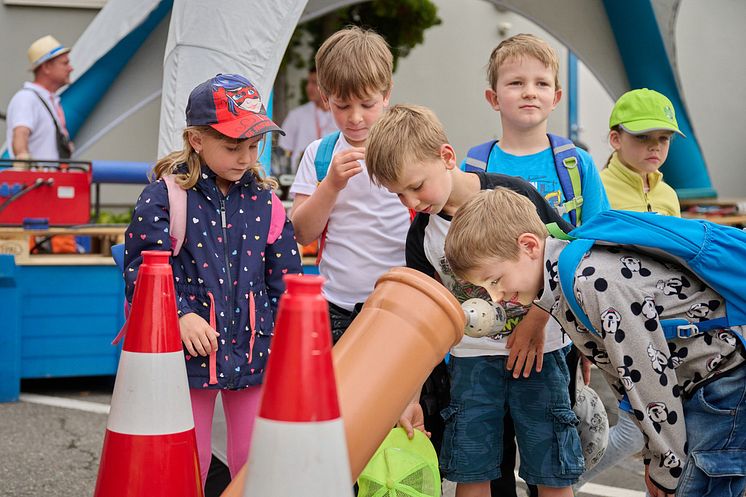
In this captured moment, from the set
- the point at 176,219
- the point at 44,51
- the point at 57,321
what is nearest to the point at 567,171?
the point at 176,219

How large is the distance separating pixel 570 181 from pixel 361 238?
0.63 meters

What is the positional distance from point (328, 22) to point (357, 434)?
30.1ft

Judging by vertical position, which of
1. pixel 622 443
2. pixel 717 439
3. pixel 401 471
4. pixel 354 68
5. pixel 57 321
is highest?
pixel 354 68

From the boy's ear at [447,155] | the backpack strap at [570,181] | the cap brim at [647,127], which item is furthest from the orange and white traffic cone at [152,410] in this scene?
the cap brim at [647,127]

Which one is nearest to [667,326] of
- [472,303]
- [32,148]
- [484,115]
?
[472,303]

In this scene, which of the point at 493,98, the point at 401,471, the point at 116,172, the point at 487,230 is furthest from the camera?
the point at 116,172

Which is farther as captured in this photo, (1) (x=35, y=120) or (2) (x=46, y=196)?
(1) (x=35, y=120)

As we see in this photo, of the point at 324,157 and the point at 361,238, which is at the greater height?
the point at 324,157

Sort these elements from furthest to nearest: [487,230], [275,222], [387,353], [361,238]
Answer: [361,238]
[275,222]
[487,230]
[387,353]

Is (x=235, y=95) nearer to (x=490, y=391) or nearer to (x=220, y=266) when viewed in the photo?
(x=220, y=266)

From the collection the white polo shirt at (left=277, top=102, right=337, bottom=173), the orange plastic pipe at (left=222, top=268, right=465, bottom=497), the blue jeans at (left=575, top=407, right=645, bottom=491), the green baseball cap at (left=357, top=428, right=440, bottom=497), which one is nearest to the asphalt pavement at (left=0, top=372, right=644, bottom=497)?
the blue jeans at (left=575, top=407, right=645, bottom=491)

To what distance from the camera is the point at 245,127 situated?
2547 millimetres

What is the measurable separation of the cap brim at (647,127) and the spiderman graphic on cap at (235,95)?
1574 millimetres

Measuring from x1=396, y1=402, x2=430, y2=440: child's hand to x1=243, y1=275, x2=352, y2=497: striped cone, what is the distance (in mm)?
949
